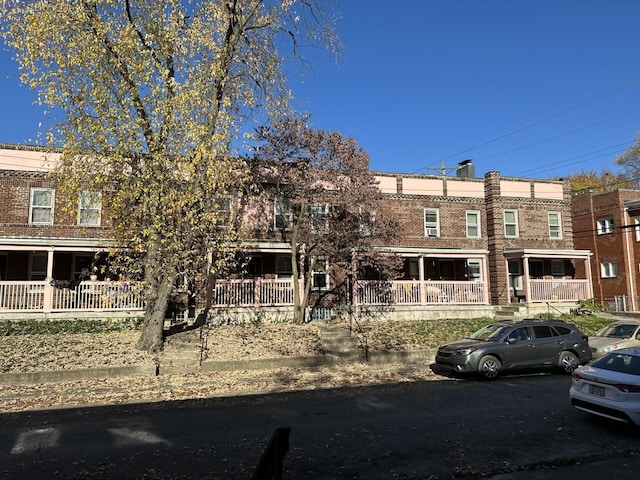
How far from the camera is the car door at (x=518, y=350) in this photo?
13.5 meters

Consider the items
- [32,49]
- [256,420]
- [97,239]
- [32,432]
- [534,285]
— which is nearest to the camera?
[32,432]

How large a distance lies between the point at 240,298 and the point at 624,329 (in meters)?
13.9

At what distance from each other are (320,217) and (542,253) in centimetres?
1299

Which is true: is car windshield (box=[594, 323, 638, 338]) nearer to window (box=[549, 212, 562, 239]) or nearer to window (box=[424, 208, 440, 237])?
window (box=[424, 208, 440, 237])

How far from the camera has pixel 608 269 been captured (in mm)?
34812

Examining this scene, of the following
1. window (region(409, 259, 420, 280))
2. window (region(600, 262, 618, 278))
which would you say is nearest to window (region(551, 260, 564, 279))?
window (region(600, 262, 618, 278))

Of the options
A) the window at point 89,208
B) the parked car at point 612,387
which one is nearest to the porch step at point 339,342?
the parked car at point 612,387

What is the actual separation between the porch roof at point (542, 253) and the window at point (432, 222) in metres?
3.97

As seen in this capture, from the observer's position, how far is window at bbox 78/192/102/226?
46.5 feet

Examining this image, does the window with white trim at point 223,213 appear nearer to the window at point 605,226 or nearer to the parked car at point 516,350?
the parked car at point 516,350

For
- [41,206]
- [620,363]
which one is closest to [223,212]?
[41,206]

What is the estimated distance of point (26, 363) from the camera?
1342cm

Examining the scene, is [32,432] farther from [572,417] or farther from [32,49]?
[32,49]

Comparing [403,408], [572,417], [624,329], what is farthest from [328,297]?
[572,417]
